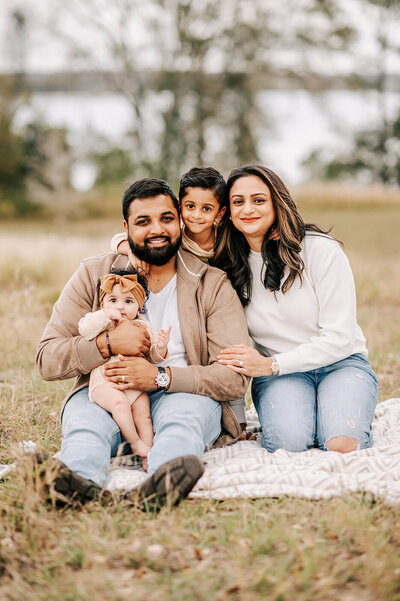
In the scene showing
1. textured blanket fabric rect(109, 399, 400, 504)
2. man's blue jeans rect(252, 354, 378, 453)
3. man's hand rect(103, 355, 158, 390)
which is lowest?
textured blanket fabric rect(109, 399, 400, 504)

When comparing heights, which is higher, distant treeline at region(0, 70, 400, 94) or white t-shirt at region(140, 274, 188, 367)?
distant treeline at region(0, 70, 400, 94)

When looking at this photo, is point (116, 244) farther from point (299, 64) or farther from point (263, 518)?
point (299, 64)

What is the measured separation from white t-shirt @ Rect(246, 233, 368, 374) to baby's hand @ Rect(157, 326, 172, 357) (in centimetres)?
62

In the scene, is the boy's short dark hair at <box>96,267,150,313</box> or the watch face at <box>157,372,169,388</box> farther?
the boy's short dark hair at <box>96,267,150,313</box>

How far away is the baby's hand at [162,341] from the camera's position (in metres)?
3.40

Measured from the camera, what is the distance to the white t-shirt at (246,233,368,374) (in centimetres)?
359

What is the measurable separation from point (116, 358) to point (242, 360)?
0.66m

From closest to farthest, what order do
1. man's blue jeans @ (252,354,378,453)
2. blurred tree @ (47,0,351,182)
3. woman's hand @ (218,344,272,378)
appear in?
woman's hand @ (218,344,272,378) < man's blue jeans @ (252,354,378,453) < blurred tree @ (47,0,351,182)

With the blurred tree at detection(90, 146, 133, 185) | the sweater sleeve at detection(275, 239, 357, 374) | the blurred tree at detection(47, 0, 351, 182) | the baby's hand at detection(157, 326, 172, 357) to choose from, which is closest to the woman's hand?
the sweater sleeve at detection(275, 239, 357, 374)

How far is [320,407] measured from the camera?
3.64 m

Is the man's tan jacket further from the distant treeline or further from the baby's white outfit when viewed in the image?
the distant treeline

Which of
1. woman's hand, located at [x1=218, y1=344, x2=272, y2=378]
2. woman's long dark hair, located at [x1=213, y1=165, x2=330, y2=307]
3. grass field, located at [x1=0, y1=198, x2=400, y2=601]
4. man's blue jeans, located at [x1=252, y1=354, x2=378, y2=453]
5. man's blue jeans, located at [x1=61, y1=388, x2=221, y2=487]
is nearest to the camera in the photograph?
grass field, located at [x1=0, y1=198, x2=400, y2=601]

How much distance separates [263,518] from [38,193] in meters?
21.4

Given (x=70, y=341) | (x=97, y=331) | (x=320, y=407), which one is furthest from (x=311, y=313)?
(x=70, y=341)
